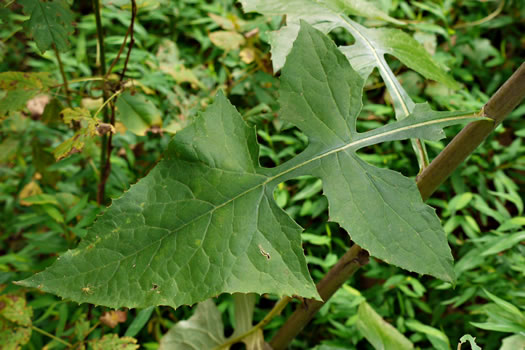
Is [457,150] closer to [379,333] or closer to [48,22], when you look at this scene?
[379,333]

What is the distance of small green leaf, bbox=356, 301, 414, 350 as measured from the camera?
978 millimetres

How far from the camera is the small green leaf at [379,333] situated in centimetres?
98

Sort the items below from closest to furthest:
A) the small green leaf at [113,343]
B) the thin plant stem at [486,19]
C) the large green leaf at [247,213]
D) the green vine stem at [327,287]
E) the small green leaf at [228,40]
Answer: the large green leaf at [247,213]
the green vine stem at [327,287]
the small green leaf at [113,343]
the small green leaf at [228,40]
the thin plant stem at [486,19]

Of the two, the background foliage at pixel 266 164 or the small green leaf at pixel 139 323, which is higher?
the background foliage at pixel 266 164

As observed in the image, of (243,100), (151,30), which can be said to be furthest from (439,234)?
(151,30)

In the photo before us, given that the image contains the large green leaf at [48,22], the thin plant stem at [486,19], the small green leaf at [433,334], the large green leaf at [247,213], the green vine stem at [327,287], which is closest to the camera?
the large green leaf at [247,213]

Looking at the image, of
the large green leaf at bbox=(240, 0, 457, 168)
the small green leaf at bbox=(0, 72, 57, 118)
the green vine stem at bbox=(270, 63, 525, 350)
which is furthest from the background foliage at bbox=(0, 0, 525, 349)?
the green vine stem at bbox=(270, 63, 525, 350)

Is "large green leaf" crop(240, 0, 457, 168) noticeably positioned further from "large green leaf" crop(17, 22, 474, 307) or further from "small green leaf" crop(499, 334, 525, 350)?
"small green leaf" crop(499, 334, 525, 350)

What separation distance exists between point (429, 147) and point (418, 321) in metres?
0.63

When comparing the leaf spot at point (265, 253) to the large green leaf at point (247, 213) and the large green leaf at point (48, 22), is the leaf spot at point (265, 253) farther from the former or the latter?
the large green leaf at point (48, 22)

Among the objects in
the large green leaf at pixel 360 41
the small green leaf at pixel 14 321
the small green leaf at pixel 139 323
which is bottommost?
the small green leaf at pixel 139 323

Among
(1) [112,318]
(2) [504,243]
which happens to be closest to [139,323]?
(1) [112,318]

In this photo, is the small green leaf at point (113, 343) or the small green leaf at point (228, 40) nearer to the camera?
the small green leaf at point (113, 343)

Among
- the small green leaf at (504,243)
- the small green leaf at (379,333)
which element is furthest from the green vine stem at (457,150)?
the small green leaf at (504,243)
